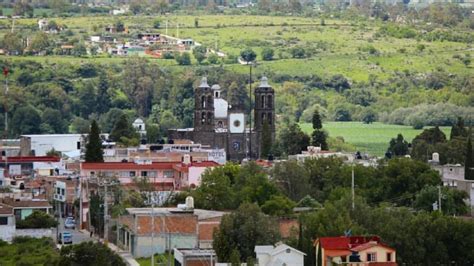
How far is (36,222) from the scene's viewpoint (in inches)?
2308

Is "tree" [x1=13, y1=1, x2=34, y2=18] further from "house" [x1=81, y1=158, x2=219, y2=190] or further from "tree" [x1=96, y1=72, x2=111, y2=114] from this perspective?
"house" [x1=81, y1=158, x2=219, y2=190]

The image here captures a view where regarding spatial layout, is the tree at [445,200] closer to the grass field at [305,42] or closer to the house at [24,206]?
the house at [24,206]

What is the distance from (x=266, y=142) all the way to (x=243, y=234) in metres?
43.5

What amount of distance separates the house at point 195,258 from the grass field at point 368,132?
54652mm

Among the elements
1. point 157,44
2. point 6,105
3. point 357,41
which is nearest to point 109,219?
point 6,105

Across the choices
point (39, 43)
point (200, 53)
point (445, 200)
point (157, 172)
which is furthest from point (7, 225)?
point (200, 53)

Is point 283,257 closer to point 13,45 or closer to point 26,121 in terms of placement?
point 26,121

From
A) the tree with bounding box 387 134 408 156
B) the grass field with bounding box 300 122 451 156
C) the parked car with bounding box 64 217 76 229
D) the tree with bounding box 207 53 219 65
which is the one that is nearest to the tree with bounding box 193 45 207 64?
the tree with bounding box 207 53 219 65

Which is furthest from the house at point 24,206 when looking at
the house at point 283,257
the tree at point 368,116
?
the tree at point 368,116

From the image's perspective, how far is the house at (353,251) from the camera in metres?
45.0

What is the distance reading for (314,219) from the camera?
50531 millimetres

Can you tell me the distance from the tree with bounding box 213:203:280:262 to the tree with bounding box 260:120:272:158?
3974cm

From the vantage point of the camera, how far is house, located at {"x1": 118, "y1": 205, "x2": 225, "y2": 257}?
5422 centimetres

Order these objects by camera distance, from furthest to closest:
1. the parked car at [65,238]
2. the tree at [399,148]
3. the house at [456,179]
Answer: the tree at [399,148], the house at [456,179], the parked car at [65,238]
